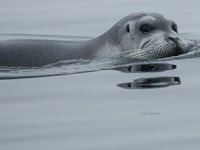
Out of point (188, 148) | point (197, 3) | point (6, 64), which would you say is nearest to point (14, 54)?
point (6, 64)

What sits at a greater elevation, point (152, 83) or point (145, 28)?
point (145, 28)

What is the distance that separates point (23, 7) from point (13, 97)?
1027cm

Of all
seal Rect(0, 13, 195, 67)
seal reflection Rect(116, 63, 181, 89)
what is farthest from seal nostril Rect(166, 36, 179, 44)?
seal reflection Rect(116, 63, 181, 89)

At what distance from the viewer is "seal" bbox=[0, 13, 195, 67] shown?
411 inches

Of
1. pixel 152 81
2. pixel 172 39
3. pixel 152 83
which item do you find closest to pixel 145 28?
pixel 172 39

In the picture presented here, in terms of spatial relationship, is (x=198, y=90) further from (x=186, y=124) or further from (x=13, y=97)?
(x=13, y=97)

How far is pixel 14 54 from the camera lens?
1098cm

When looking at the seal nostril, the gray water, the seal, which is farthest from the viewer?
the seal

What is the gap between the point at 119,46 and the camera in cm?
1104

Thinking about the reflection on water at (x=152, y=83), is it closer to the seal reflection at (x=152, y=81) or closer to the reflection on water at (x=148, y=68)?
the seal reflection at (x=152, y=81)

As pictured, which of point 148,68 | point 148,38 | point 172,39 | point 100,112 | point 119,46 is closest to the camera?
point 100,112

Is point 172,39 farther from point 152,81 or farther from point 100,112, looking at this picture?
point 100,112

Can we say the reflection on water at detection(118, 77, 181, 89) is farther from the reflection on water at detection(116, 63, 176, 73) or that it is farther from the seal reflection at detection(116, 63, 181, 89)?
the reflection on water at detection(116, 63, 176, 73)

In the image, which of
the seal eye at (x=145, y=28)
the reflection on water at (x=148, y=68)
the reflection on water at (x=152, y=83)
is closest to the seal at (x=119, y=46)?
the seal eye at (x=145, y=28)
